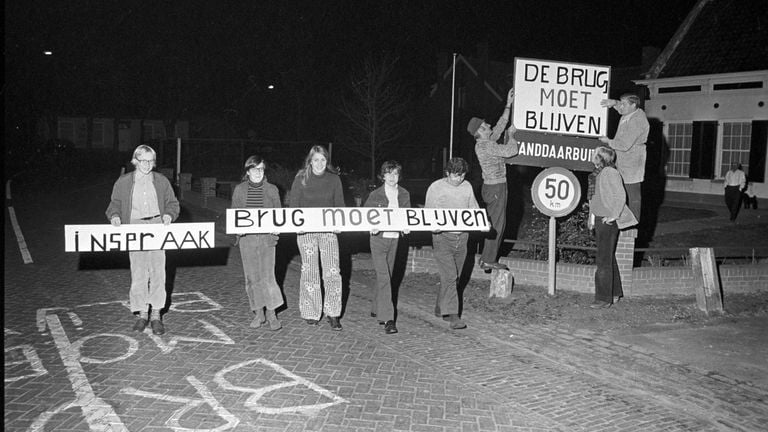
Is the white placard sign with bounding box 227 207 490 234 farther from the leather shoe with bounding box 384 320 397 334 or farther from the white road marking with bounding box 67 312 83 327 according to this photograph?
the white road marking with bounding box 67 312 83 327

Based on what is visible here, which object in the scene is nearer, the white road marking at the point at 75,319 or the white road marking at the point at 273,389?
the white road marking at the point at 273,389

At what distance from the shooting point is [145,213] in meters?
7.12

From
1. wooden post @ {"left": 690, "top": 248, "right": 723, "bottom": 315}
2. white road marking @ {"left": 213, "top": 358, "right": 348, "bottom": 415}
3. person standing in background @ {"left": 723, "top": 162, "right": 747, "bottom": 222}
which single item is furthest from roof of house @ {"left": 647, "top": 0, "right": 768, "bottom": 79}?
white road marking @ {"left": 213, "top": 358, "right": 348, "bottom": 415}

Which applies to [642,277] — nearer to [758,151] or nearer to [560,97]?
[560,97]

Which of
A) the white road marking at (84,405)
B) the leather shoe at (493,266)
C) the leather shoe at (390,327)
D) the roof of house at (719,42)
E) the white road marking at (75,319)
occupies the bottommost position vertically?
the white road marking at (84,405)

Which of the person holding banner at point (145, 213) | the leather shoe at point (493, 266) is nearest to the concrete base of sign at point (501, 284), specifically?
the leather shoe at point (493, 266)

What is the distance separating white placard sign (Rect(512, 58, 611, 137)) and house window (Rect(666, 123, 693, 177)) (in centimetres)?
1804

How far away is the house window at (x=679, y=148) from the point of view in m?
24.8

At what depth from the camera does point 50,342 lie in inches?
266

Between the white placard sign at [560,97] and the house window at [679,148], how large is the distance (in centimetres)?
1804

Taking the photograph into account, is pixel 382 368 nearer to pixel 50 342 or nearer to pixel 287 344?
pixel 287 344

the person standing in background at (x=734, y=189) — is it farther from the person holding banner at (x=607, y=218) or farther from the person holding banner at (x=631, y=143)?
the person holding banner at (x=607, y=218)

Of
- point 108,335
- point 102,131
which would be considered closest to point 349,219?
point 108,335

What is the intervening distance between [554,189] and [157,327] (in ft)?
17.7
